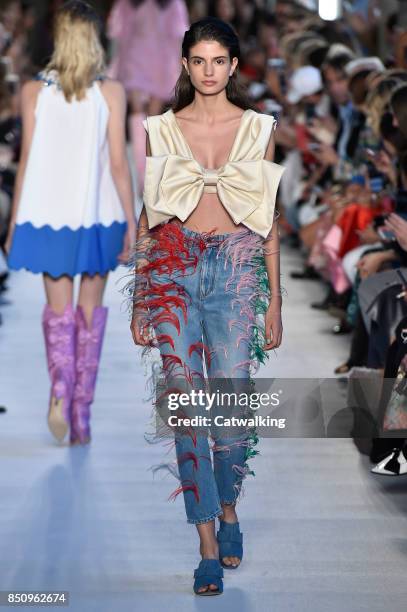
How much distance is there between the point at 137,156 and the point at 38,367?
15.1 feet

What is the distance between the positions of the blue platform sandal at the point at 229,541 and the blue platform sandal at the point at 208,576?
0.15m

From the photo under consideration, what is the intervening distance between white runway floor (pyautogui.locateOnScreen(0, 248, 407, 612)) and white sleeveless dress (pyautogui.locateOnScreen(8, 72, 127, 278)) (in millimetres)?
594

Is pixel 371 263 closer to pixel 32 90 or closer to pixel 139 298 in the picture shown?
pixel 32 90

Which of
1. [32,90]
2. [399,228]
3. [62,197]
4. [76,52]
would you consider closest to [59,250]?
[62,197]

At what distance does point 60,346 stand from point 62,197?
18.3 inches

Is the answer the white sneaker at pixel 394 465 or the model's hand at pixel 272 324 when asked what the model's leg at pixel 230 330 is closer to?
the model's hand at pixel 272 324

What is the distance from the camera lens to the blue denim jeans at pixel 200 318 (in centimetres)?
318

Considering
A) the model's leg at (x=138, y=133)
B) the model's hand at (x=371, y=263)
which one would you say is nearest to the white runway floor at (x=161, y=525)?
the model's hand at (x=371, y=263)

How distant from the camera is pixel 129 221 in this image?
4.55 meters

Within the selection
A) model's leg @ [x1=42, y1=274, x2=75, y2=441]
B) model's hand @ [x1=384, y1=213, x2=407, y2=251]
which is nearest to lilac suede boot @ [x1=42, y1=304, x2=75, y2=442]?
model's leg @ [x1=42, y1=274, x2=75, y2=441]

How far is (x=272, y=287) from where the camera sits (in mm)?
3268

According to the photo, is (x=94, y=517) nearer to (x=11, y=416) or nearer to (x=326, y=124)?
(x=11, y=416)

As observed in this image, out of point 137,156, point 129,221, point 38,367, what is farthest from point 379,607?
point 137,156

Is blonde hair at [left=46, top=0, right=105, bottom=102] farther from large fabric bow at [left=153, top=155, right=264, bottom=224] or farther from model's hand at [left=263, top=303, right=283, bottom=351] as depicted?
model's hand at [left=263, top=303, right=283, bottom=351]
